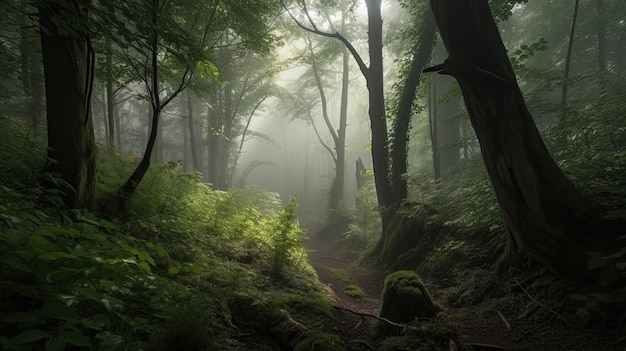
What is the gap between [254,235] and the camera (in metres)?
6.79

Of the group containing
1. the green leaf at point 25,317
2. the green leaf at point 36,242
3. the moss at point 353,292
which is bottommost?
the moss at point 353,292

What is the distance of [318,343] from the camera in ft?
9.33

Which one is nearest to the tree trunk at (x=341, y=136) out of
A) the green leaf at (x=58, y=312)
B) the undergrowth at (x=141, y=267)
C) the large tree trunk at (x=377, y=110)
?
the large tree trunk at (x=377, y=110)

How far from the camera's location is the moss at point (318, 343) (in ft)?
9.14

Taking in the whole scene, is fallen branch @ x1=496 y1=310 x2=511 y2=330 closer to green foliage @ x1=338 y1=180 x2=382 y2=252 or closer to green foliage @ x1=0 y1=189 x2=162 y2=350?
green foliage @ x1=0 y1=189 x2=162 y2=350

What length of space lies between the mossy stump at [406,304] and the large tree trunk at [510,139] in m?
1.51

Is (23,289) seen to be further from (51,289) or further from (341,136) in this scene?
(341,136)

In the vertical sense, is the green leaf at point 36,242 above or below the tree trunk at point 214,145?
below

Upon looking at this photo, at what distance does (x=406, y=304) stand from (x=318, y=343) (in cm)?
140

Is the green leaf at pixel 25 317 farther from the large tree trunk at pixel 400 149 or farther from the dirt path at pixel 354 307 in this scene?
the large tree trunk at pixel 400 149

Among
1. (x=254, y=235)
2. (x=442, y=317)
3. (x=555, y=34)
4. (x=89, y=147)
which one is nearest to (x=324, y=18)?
(x=555, y=34)

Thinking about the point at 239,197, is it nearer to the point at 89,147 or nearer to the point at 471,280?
the point at 89,147

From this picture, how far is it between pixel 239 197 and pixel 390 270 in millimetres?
4410

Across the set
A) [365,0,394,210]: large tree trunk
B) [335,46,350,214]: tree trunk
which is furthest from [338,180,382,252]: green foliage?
[335,46,350,214]: tree trunk
